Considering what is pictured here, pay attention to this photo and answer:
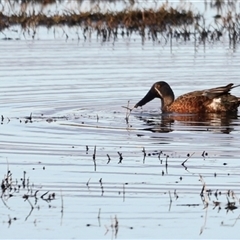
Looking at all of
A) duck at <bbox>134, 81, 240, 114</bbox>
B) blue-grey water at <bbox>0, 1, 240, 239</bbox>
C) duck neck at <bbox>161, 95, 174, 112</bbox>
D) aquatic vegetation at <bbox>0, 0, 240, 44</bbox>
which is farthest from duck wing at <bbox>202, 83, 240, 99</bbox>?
aquatic vegetation at <bbox>0, 0, 240, 44</bbox>

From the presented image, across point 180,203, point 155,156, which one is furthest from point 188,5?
point 180,203

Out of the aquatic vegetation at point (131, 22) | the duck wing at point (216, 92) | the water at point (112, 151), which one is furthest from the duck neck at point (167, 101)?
the aquatic vegetation at point (131, 22)

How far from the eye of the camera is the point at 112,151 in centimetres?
949

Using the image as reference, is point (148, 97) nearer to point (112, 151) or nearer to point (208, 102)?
point (208, 102)

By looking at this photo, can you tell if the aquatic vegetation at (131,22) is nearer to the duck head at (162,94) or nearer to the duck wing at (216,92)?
the duck head at (162,94)

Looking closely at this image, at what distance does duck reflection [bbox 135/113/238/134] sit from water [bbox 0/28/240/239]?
13 mm

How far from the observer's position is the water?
273 inches

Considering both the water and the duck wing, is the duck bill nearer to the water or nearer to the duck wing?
the water

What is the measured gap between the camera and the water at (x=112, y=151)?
6.93 m

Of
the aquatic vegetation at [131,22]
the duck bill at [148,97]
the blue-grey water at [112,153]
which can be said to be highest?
the aquatic vegetation at [131,22]

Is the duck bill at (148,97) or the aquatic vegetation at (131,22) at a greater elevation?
the aquatic vegetation at (131,22)

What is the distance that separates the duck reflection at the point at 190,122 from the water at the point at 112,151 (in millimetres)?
13

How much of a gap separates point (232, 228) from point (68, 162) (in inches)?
102

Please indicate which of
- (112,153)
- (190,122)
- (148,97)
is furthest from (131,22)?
(112,153)
